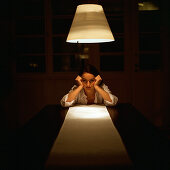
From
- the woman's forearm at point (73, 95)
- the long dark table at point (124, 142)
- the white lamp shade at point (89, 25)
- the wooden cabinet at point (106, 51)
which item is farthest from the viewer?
the wooden cabinet at point (106, 51)

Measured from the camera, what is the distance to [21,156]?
119cm

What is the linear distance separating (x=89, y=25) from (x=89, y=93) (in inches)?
41.6

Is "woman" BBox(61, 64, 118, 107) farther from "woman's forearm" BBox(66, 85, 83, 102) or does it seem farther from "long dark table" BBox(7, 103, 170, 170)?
"long dark table" BBox(7, 103, 170, 170)

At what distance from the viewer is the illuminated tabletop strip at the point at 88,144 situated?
1.12 meters

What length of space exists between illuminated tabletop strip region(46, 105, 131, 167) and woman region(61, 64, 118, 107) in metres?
0.61

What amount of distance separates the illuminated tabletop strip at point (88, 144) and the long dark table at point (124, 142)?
4 cm

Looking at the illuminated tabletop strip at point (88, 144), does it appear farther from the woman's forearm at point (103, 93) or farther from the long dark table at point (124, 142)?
the woman's forearm at point (103, 93)

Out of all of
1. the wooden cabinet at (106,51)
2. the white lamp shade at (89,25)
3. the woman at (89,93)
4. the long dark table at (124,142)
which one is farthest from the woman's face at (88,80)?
the wooden cabinet at (106,51)

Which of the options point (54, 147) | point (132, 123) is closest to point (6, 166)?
point (54, 147)

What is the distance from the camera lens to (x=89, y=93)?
2732 millimetres

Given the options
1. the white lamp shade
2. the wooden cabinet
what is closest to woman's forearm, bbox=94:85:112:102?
the white lamp shade

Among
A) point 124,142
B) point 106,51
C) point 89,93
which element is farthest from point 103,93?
point 106,51

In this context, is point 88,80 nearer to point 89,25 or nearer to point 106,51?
point 89,25

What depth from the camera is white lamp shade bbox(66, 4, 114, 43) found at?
1.80 meters
